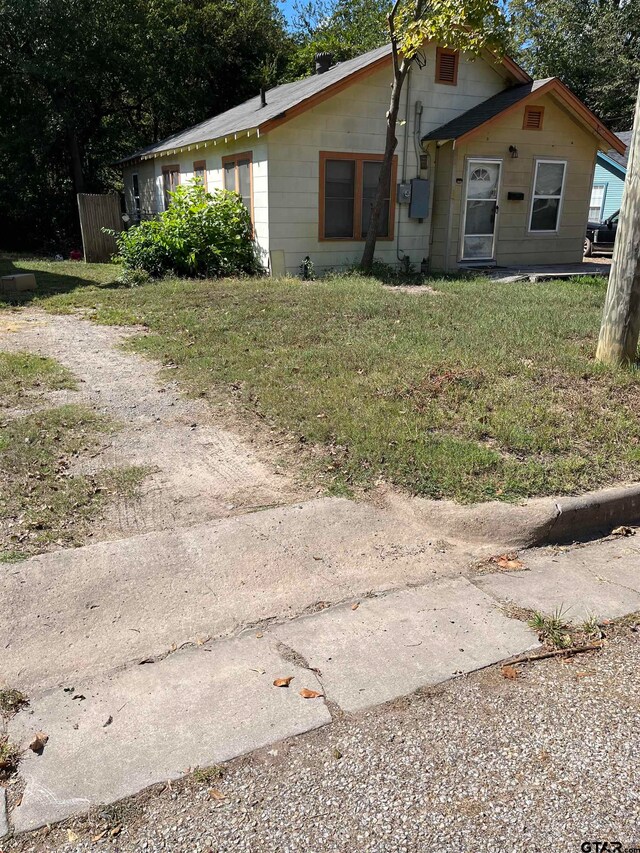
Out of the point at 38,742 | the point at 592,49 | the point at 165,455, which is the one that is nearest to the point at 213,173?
the point at 165,455

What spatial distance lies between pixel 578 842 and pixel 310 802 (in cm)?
84

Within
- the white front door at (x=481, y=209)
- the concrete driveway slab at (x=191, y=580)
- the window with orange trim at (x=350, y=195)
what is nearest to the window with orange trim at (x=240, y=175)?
the window with orange trim at (x=350, y=195)

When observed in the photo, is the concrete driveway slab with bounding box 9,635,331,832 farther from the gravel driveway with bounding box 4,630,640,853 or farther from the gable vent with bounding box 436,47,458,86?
the gable vent with bounding box 436,47,458,86

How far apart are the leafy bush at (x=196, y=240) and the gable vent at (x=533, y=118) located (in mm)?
6383

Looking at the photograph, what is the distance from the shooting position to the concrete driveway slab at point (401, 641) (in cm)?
284

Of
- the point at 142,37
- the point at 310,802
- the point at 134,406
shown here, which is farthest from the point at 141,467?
the point at 142,37

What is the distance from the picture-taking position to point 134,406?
604 centimetres

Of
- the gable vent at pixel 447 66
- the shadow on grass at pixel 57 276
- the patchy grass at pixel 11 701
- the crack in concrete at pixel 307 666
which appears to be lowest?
the crack in concrete at pixel 307 666

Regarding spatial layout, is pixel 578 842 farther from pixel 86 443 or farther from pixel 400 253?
pixel 400 253

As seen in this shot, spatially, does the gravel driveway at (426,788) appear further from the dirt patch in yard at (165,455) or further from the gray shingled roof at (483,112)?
the gray shingled roof at (483,112)

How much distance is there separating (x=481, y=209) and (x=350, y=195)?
3.10m

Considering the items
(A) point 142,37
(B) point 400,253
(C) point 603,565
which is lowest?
(C) point 603,565

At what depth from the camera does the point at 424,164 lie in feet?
47.7

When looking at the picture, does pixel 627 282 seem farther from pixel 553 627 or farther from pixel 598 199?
pixel 598 199
